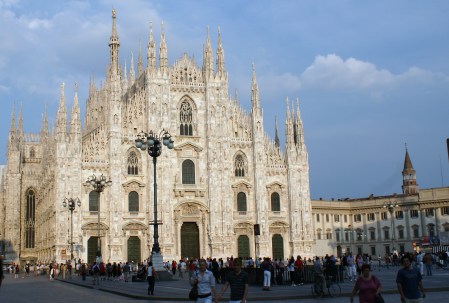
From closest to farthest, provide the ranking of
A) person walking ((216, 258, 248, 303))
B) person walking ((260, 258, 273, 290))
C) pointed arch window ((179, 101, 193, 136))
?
person walking ((216, 258, 248, 303)) → person walking ((260, 258, 273, 290)) → pointed arch window ((179, 101, 193, 136))

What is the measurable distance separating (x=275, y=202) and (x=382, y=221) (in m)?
30.8

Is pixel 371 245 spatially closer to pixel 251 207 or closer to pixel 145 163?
pixel 251 207

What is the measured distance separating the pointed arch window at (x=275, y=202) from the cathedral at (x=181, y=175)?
106mm

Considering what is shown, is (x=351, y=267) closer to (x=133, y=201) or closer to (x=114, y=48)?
(x=133, y=201)

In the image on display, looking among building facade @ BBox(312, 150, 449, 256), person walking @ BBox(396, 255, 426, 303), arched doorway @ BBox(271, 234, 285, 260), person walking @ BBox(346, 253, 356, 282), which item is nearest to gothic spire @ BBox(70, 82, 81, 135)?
arched doorway @ BBox(271, 234, 285, 260)

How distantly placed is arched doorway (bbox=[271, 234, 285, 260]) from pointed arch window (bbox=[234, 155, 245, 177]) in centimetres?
690

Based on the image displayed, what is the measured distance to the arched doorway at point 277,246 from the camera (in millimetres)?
59219

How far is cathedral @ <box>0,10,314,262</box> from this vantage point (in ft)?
173

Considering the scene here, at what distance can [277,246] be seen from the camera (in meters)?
59.4

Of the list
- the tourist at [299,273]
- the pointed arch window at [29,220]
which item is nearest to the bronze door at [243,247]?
the tourist at [299,273]

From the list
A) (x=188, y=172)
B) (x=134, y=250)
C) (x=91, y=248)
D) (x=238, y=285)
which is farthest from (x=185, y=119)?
(x=238, y=285)

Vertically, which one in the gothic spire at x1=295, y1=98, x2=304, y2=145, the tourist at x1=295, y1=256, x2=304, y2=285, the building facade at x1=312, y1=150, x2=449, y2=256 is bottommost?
the tourist at x1=295, y1=256, x2=304, y2=285

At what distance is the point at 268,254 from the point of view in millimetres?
57875

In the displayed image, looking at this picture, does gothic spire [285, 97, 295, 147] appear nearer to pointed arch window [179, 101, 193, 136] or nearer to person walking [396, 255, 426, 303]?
pointed arch window [179, 101, 193, 136]
